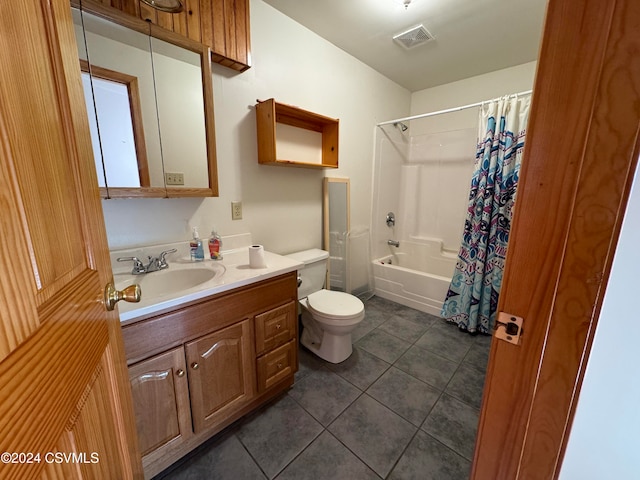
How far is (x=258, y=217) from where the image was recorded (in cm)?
178

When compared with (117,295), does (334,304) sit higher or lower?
lower

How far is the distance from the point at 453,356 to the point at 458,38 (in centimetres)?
242

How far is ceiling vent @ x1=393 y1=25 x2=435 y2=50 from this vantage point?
6.04ft

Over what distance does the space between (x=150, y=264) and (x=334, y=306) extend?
3.66ft

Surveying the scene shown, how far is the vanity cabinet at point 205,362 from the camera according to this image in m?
0.96

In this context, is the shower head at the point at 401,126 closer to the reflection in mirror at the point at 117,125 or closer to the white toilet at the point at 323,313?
the white toilet at the point at 323,313

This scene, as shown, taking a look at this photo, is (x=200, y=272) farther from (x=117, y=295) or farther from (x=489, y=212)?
(x=489, y=212)

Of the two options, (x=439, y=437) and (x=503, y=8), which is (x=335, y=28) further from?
(x=439, y=437)

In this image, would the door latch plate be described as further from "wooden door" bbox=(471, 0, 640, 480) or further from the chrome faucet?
the chrome faucet

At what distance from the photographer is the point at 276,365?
4.62 feet

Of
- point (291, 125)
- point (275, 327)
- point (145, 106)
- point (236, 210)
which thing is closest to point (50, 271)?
point (275, 327)

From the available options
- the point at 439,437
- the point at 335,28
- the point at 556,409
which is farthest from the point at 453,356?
the point at 335,28

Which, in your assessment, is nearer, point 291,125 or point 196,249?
point 196,249

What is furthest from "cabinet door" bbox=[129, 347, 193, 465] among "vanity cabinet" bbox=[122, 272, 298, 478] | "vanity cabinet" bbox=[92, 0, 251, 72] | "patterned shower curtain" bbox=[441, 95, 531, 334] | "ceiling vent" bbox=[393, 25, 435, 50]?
"ceiling vent" bbox=[393, 25, 435, 50]
